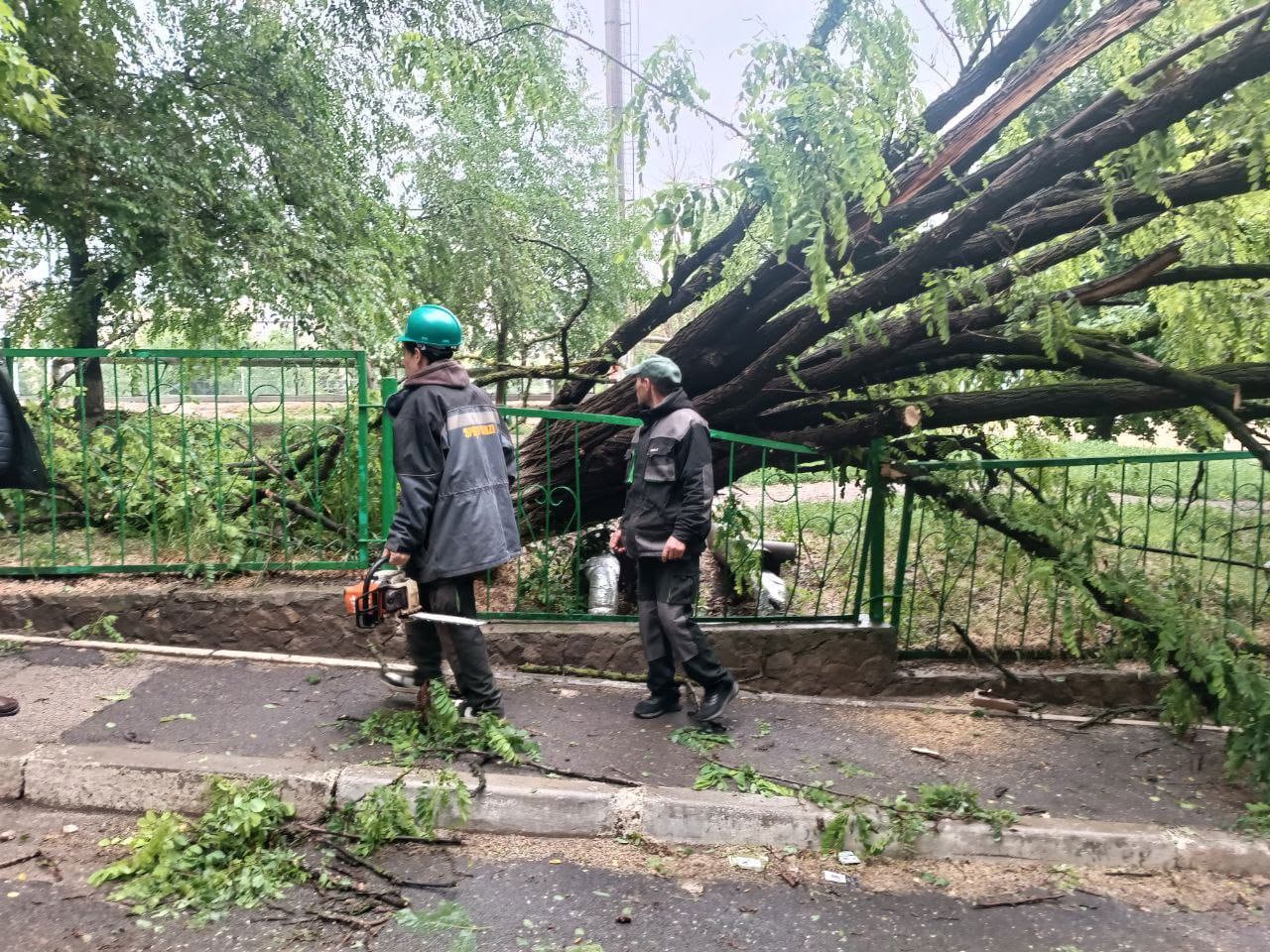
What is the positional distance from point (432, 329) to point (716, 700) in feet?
7.38

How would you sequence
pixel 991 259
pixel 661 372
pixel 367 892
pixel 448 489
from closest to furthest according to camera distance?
1. pixel 367 892
2. pixel 448 489
3. pixel 661 372
4. pixel 991 259

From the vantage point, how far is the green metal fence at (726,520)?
16.8 feet

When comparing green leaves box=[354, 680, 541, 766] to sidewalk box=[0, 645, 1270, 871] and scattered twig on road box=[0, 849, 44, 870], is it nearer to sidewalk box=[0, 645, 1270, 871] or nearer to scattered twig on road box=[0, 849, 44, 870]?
sidewalk box=[0, 645, 1270, 871]

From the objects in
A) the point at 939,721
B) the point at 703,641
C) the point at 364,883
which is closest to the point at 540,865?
the point at 364,883

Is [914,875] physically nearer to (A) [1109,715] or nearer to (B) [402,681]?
(A) [1109,715]

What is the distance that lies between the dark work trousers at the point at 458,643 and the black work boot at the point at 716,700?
999 millimetres

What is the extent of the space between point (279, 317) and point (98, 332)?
2.52 metres

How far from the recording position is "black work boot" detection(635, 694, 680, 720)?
4305mm

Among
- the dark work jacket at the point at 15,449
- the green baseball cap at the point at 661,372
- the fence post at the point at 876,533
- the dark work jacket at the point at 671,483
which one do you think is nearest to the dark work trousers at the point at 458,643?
the dark work jacket at the point at 671,483

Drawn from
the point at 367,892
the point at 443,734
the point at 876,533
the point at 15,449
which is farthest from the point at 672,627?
the point at 15,449

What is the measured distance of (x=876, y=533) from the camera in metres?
5.13

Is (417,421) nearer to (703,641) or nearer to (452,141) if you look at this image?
(703,641)

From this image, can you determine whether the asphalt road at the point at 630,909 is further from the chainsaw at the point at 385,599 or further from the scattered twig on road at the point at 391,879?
the chainsaw at the point at 385,599

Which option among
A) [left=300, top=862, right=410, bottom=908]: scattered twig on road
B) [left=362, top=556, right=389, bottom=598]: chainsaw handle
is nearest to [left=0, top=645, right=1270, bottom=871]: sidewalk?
[left=300, top=862, right=410, bottom=908]: scattered twig on road
